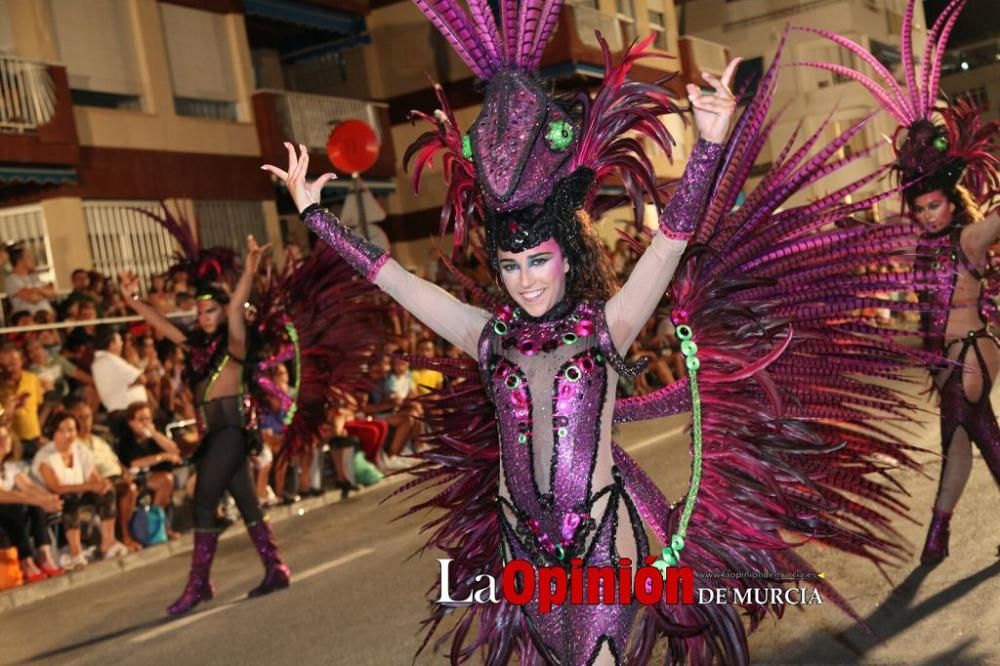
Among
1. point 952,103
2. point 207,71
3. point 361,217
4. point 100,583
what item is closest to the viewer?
point 952,103

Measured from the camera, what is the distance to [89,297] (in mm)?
14484

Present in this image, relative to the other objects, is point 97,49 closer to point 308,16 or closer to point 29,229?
point 29,229

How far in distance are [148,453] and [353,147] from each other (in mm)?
6434

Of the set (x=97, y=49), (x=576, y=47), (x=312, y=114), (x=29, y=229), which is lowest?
(x=29, y=229)

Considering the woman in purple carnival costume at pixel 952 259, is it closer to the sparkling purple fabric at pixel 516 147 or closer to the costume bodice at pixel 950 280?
the costume bodice at pixel 950 280

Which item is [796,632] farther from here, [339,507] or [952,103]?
[339,507]

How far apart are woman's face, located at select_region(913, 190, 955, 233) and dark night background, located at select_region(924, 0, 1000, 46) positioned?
5368 cm

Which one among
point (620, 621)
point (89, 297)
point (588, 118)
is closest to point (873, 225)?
point (588, 118)

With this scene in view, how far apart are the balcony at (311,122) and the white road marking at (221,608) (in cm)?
1402

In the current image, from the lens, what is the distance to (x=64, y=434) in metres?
11.4

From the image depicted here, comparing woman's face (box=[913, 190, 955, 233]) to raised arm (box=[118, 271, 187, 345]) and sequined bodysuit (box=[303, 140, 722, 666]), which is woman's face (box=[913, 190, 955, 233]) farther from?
raised arm (box=[118, 271, 187, 345])

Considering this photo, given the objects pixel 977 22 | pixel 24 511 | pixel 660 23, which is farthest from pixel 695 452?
pixel 977 22

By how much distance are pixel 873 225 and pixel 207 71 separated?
65.6 feet

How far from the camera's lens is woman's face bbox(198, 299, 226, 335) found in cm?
879
